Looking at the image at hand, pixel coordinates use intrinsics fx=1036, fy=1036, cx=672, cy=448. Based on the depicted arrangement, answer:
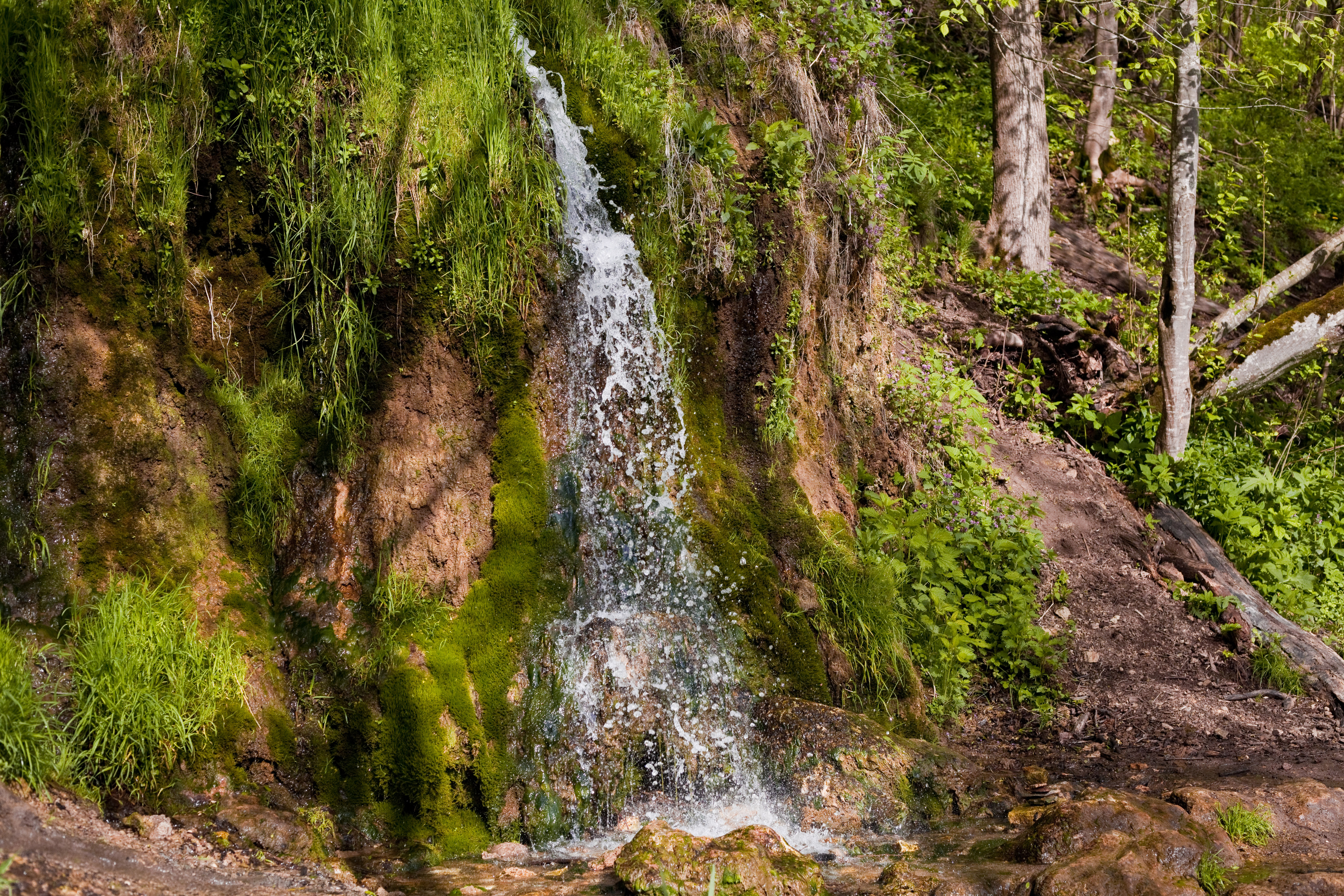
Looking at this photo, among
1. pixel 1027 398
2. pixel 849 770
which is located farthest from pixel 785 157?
pixel 849 770

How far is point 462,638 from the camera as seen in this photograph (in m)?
5.42

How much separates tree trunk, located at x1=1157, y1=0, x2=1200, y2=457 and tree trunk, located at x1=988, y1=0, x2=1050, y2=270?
4.88 feet

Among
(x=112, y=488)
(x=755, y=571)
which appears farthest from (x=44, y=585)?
(x=755, y=571)

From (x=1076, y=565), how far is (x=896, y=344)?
224 cm

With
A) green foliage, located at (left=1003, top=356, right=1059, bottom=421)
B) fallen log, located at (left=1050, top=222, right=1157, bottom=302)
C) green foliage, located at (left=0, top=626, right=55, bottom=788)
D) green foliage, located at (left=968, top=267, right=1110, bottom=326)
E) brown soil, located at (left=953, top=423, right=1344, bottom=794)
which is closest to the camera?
green foliage, located at (left=0, top=626, right=55, bottom=788)

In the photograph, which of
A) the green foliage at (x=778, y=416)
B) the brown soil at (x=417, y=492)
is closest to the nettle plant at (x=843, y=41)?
the green foliage at (x=778, y=416)

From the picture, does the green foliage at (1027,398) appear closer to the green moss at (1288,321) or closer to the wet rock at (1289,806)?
the green moss at (1288,321)

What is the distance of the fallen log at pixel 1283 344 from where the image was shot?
873cm

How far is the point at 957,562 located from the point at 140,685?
16.8 feet

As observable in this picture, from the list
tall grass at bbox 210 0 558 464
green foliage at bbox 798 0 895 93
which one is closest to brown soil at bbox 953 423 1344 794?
green foliage at bbox 798 0 895 93

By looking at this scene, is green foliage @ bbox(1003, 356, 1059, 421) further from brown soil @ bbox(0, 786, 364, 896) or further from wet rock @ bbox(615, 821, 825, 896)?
brown soil @ bbox(0, 786, 364, 896)

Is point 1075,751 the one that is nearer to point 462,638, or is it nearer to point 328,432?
point 462,638

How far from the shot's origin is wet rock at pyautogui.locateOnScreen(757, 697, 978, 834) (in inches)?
203

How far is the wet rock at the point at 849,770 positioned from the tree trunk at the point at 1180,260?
424cm
